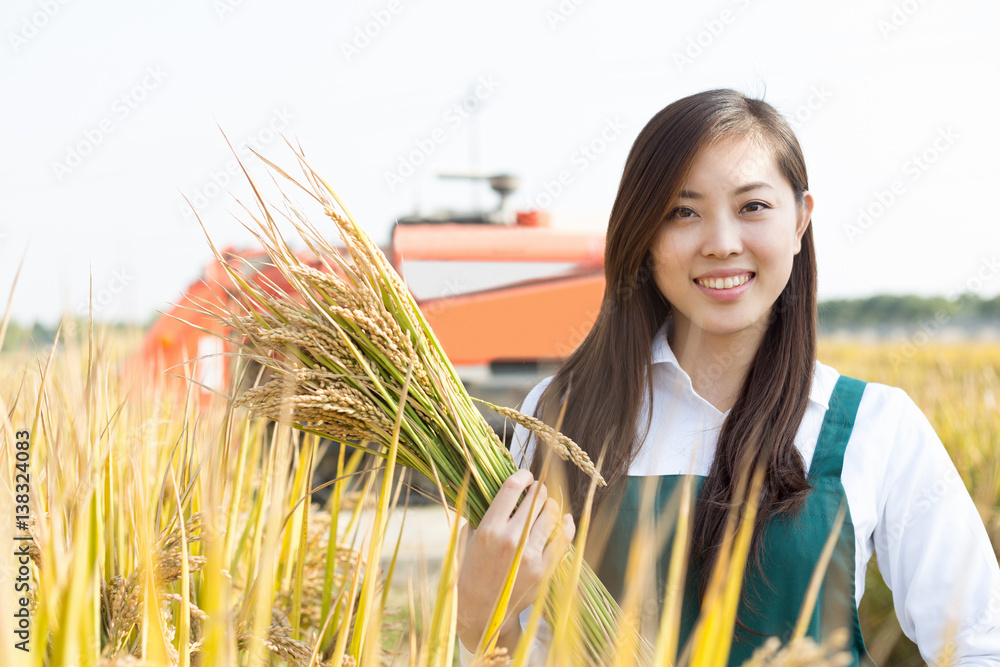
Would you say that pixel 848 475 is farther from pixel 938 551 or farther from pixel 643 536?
pixel 643 536

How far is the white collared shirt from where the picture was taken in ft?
4.03

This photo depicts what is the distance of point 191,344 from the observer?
409 cm

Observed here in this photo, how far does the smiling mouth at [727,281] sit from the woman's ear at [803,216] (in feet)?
0.74

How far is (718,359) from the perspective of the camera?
1.66m

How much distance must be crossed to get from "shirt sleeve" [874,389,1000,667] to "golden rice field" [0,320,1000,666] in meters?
0.09

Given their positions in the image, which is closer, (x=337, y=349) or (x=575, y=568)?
(x=575, y=568)

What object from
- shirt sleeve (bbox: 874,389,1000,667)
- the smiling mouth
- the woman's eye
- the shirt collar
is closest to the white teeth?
the smiling mouth

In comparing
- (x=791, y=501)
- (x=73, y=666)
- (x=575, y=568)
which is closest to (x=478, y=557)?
(x=575, y=568)

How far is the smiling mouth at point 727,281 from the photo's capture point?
1439mm

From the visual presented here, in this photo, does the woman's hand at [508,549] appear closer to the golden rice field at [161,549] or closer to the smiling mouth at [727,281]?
the golden rice field at [161,549]

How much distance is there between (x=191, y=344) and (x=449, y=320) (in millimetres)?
1526

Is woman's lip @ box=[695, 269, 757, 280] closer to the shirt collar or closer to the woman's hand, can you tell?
the shirt collar

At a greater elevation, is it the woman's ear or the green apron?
the woman's ear

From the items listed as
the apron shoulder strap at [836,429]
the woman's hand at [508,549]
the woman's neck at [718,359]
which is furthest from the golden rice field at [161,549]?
the woman's neck at [718,359]
